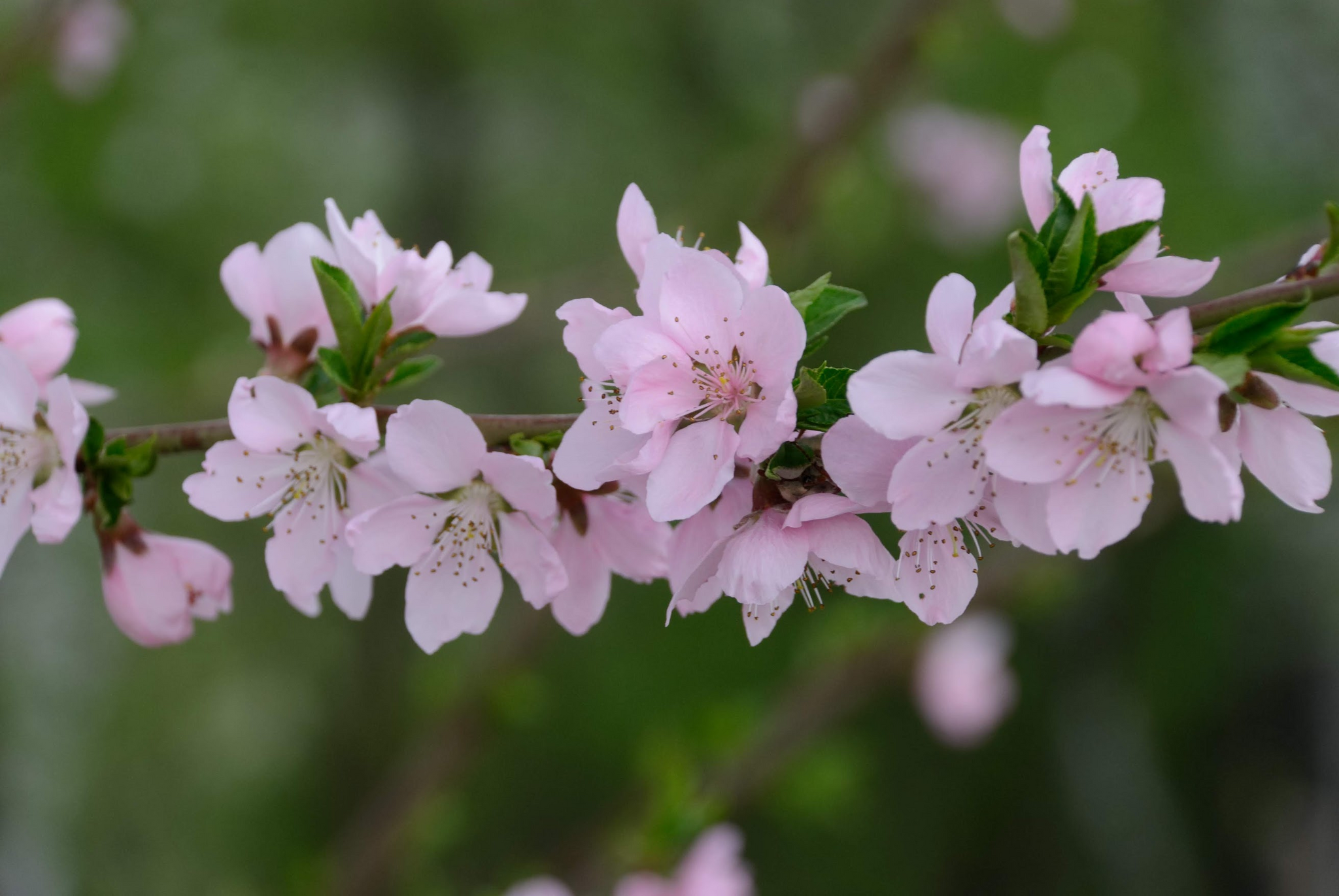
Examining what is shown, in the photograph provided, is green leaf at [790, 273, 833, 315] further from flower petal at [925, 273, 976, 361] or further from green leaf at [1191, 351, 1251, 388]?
green leaf at [1191, 351, 1251, 388]

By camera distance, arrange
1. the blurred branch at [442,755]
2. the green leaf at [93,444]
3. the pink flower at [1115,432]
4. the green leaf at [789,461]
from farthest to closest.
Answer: the blurred branch at [442,755]
the green leaf at [93,444]
the green leaf at [789,461]
the pink flower at [1115,432]

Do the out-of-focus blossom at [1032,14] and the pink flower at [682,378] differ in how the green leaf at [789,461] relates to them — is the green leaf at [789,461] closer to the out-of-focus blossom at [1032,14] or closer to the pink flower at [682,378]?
the pink flower at [682,378]

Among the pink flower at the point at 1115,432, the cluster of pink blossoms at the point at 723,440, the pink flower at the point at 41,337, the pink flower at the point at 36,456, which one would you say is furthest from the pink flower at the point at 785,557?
the pink flower at the point at 41,337

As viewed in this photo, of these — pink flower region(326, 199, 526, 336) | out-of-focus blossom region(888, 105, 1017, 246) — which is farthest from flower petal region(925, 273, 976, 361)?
out-of-focus blossom region(888, 105, 1017, 246)

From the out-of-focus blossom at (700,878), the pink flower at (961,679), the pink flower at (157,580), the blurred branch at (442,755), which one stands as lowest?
the pink flower at (961,679)

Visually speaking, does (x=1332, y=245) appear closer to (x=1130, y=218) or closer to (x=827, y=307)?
(x=1130, y=218)
